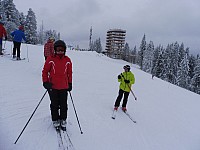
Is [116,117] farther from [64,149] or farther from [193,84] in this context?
[193,84]

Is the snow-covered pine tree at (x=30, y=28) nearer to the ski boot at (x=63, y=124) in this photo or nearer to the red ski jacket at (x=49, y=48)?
the red ski jacket at (x=49, y=48)

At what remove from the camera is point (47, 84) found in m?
4.64

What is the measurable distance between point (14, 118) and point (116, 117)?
12.8 ft

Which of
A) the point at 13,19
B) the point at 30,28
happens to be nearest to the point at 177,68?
the point at 30,28

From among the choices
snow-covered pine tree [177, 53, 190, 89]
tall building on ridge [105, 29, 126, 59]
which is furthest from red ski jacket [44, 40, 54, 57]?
tall building on ridge [105, 29, 126, 59]

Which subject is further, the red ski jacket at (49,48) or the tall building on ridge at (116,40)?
the tall building on ridge at (116,40)

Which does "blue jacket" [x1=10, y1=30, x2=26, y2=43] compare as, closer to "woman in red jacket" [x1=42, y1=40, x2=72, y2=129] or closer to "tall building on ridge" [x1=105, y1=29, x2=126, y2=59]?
"woman in red jacket" [x1=42, y1=40, x2=72, y2=129]

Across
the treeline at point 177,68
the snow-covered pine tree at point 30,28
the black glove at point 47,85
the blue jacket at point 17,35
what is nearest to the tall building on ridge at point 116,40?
the treeline at point 177,68

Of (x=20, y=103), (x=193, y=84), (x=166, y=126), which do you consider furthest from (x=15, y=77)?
(x=193, y=84)

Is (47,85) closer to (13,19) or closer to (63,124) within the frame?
(63,124)

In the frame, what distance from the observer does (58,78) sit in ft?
16.0

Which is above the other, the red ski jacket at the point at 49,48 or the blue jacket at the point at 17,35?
the blue jacket at the point at 17,35

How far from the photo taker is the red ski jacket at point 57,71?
15.6 ft

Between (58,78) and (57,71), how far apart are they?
188 millimetres
